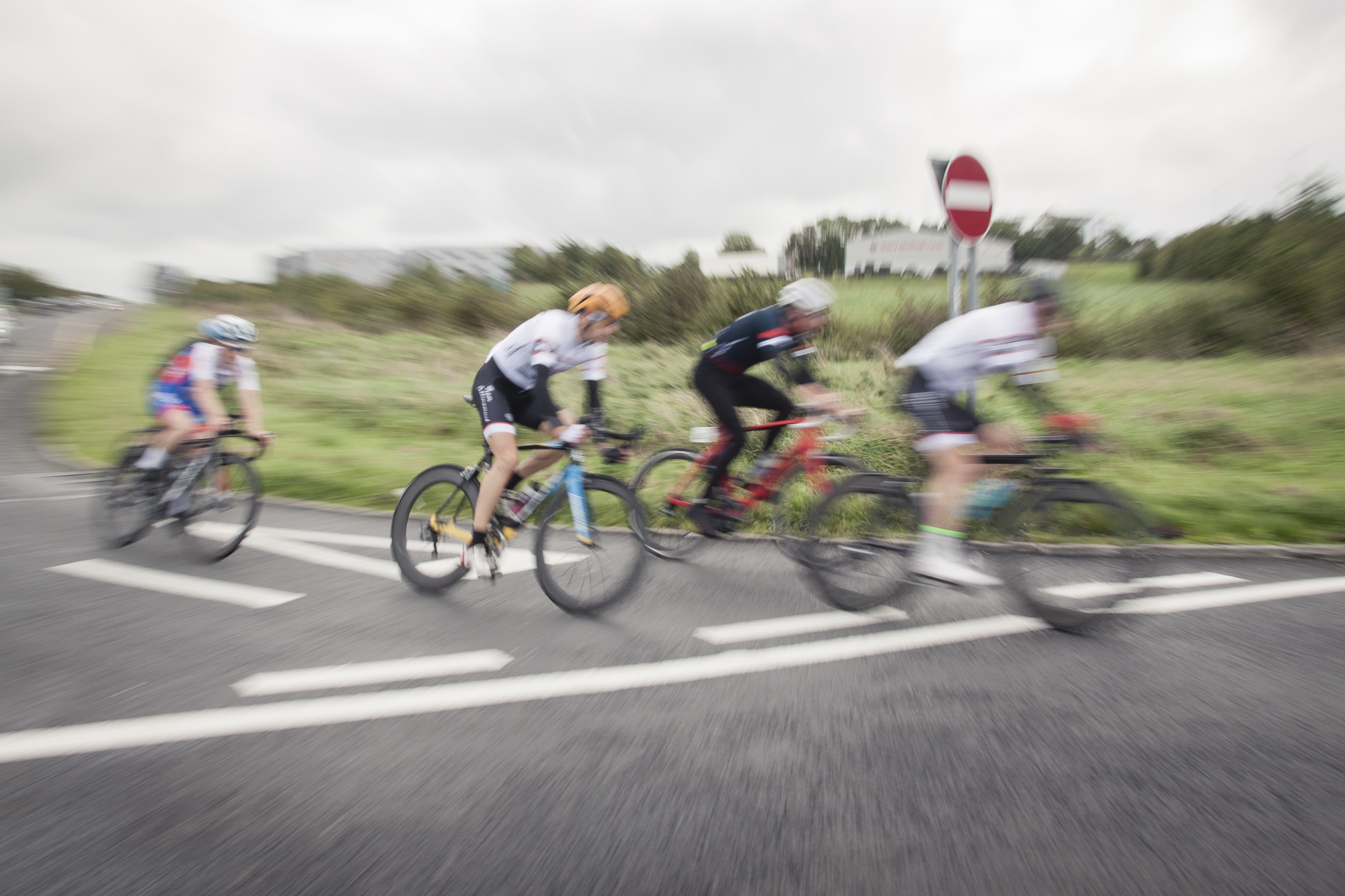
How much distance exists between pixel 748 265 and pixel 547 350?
35.3 feet

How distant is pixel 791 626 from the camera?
3967 millimetres

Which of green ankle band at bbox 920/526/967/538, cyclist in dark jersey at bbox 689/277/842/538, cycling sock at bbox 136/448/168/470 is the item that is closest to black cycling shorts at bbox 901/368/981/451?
green ankle band at bbox 920/526/967/538

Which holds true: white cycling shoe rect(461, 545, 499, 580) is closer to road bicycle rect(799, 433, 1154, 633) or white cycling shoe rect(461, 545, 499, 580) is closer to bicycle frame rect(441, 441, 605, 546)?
bicycle frame rect(441, 441, 605, 546)

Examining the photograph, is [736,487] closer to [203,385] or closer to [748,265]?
[203,385]

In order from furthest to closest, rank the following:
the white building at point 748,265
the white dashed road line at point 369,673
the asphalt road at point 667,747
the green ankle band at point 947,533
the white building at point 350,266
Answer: the white building at point 350,266
the white building at point 748,265
the green ankle band at point 947,533
the white dashed road line at point 369,673
the asphalt road at point 667,747

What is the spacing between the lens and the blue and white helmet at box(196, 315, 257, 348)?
564 cm

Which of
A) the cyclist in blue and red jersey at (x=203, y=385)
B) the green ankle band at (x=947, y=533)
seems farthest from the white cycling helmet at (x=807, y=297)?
the cyclist in blue and red jersey at (x=203, y=385)

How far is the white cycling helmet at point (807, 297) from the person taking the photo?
→ 4.88 meters

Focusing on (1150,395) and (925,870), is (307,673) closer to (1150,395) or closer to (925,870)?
(925,870)

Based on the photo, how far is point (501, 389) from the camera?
14.8ft

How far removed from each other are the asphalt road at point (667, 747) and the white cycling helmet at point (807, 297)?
1893mm

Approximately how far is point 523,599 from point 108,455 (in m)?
9.56

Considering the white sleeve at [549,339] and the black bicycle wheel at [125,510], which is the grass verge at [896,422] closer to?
the black bicycle wheel at [125,510]

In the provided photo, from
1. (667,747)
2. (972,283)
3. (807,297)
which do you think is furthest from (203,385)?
(972,283)
